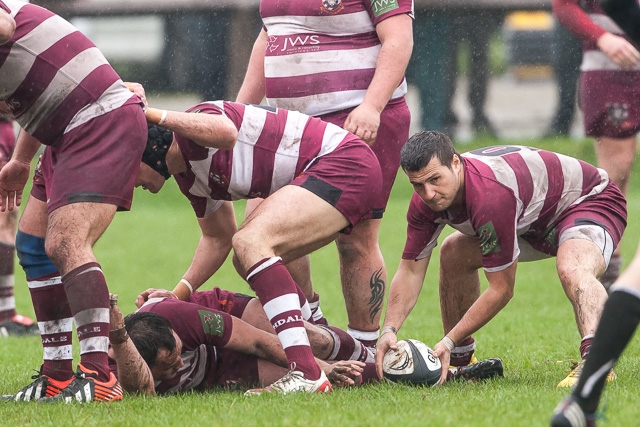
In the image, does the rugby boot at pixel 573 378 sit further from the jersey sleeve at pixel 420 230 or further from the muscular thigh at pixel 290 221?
the muscular thigh at pixel 290 221

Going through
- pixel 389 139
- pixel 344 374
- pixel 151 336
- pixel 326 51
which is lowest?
pixel 344 374

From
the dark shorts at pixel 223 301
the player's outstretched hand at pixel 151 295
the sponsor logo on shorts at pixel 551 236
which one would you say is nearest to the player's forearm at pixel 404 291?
the sponsor logo on shorts at pixel 551 236

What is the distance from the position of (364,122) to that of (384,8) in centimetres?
65

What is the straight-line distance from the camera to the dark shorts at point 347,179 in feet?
16.3

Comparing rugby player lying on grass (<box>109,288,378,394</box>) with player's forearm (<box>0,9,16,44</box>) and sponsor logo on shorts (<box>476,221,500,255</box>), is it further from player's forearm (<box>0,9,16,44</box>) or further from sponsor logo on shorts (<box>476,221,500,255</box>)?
player's forearm (<box>0,9,16,44</box>)

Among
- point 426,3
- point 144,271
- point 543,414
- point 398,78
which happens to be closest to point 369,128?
point 398,78

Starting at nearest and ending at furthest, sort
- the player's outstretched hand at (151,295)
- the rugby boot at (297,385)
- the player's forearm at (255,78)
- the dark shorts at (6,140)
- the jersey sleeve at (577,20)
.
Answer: the rugby boot at (297,385) < the player's outstretched hand at (151,295) < the player's forearm at (255,78) < the jersey sleeve at (577,20) < the dark shorts at (6,140)

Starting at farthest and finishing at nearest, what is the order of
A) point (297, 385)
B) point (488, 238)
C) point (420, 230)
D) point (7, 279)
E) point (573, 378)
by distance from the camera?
point (7, 279)
point (420, 230)
point (488, 238)
point (573, 378)
point (297, 385)

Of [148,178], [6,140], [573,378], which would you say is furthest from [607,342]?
[6,140]

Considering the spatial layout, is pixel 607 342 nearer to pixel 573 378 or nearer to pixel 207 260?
pixel 573 378

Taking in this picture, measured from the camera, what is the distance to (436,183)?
16.5ft

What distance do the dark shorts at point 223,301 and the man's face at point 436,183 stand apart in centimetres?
110

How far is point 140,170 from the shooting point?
4984 mm

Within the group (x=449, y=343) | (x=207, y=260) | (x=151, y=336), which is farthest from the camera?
(x=207, y=260)
